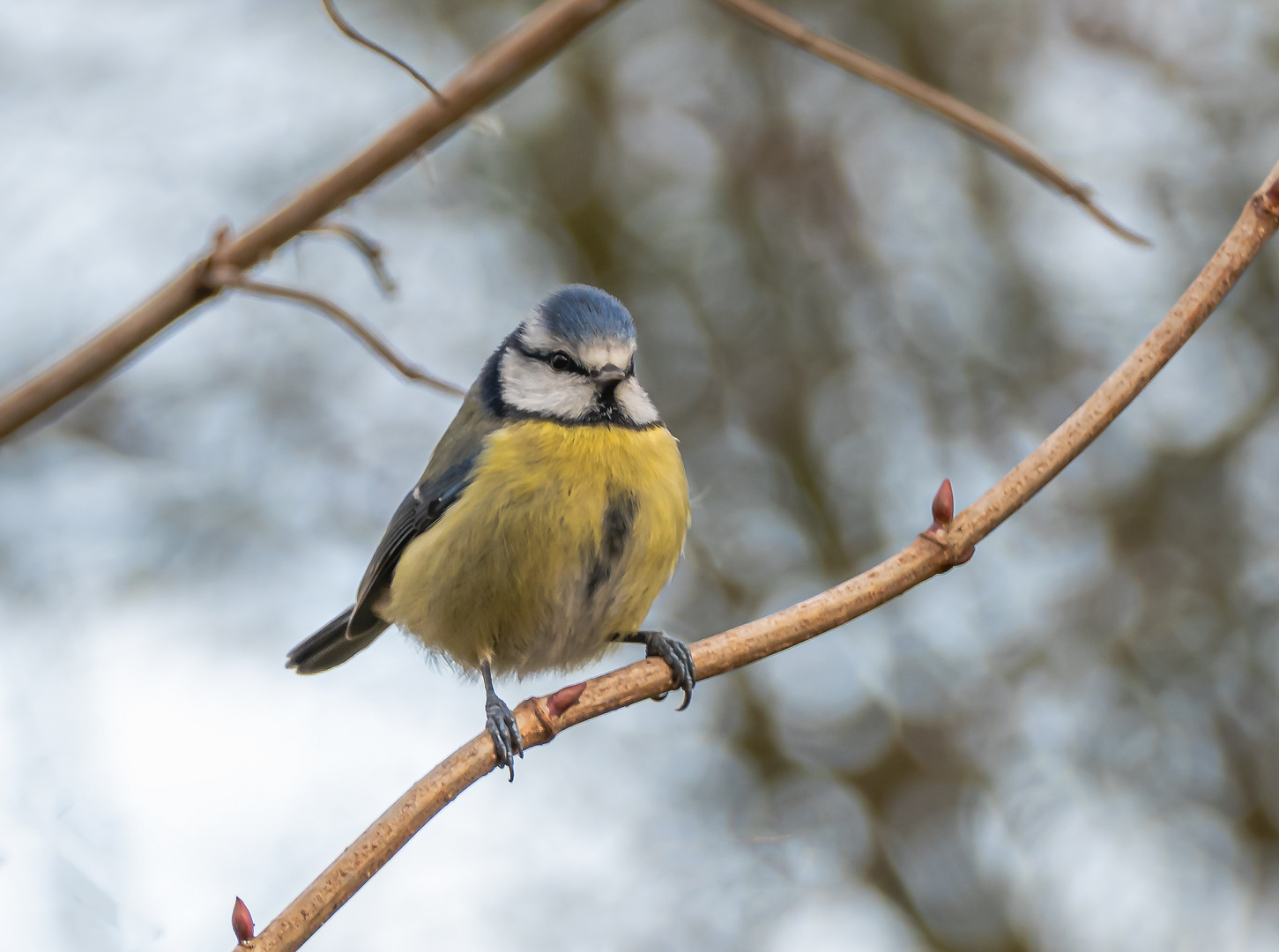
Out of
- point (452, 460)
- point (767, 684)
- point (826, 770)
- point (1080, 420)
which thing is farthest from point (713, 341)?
point (1080, 420)

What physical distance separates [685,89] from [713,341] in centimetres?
161

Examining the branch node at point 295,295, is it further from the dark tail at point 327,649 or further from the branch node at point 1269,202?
the dark tail at point 327,649

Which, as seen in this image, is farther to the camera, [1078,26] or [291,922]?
[1078,26]

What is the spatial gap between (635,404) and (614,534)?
422mm

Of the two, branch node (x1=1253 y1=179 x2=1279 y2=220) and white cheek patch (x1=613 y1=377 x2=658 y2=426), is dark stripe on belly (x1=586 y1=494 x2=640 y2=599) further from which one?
branch node (x1=1253 y1=179 x2=1279 y2=220)

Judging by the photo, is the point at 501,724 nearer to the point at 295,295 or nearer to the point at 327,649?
the point at 327,649

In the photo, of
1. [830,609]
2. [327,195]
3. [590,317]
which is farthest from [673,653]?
[327,195]

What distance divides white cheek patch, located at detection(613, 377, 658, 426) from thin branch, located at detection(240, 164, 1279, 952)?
1.23 metres

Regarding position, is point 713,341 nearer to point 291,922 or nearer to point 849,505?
point 849,505

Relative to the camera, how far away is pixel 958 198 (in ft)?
23.5

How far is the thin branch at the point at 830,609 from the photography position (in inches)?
65.4

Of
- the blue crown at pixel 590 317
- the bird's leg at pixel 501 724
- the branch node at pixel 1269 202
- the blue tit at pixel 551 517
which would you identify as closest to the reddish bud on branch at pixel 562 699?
the bird's leg at pixel 501 724

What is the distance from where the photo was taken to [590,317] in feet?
10.7

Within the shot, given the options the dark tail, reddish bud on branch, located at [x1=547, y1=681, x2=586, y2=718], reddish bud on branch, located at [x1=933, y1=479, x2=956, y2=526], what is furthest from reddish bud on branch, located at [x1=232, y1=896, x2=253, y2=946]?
the dark tail
